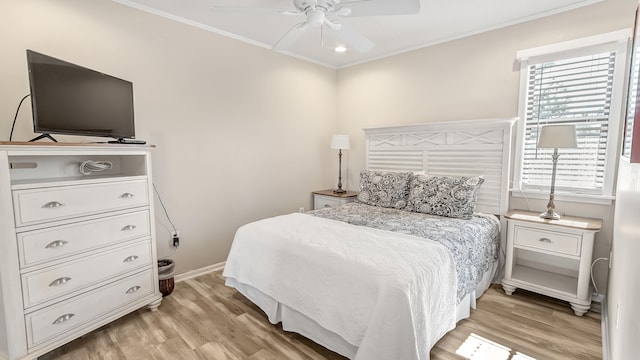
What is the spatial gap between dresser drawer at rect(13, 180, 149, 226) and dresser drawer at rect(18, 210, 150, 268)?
0.25ft

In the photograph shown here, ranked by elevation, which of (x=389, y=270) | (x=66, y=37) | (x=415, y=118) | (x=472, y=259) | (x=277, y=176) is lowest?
(x=472, y=259)

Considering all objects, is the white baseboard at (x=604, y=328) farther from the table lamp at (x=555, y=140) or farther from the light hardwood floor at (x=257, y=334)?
the table lamp at (x=555, y=140)

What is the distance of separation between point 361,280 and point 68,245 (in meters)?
A: 1.86

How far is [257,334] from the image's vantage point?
2115mm

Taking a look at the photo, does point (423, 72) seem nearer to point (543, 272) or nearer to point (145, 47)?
point (543, 272)

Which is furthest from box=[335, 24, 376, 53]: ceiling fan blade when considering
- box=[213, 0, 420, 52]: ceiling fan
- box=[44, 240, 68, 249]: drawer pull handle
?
box=[44, 240, 68, 249]: drawer pull handle

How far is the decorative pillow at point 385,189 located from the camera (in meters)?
3.18

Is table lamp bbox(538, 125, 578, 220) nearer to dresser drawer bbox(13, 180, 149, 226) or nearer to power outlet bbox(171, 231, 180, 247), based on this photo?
dresser drawer bbox(13, 180, 149, 226)

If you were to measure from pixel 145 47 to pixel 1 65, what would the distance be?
969 mm

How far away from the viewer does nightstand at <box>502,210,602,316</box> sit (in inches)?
89.7

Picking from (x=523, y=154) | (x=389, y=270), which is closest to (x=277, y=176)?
(x=389, y=270)

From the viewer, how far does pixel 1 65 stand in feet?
6.53

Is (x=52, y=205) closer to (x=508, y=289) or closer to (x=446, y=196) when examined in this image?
(x=446, y=196)

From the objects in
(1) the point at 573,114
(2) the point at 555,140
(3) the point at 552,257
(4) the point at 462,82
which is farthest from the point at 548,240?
(4) the point at 462,82
